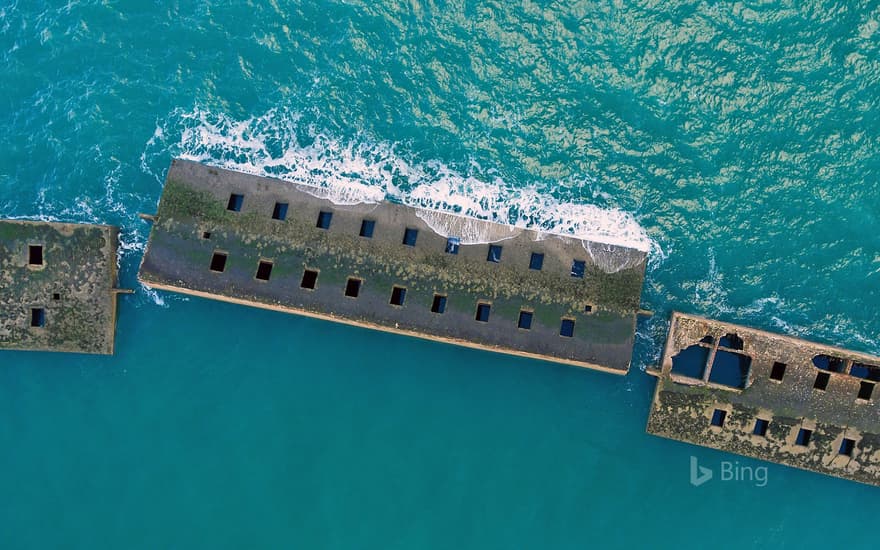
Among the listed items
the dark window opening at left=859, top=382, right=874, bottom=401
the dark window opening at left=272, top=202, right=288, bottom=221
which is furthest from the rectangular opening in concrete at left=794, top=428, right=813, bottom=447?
the dark window opening at left=272, top=202, right=288, bottom=221

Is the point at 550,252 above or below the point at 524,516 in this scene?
above

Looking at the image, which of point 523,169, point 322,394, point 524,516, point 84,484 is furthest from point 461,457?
point 84,484

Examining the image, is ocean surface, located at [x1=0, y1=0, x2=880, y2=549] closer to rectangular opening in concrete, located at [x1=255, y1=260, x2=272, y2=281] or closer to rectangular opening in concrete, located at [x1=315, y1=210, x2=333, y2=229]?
rectangular opening in concrete, located at [x1=315, y1=210, x2=333, y2=229]

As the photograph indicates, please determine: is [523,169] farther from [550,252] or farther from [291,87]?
[291,87]

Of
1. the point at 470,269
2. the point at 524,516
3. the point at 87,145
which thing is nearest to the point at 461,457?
the point at 524,516

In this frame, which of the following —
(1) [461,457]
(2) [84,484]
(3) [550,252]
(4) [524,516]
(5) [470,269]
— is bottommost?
(2) [84,484]

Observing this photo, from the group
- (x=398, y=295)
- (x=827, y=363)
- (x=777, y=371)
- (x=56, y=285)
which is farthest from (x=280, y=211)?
(x=827, y=363)

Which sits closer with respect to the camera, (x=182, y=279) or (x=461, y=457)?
(x=182, y=279)
